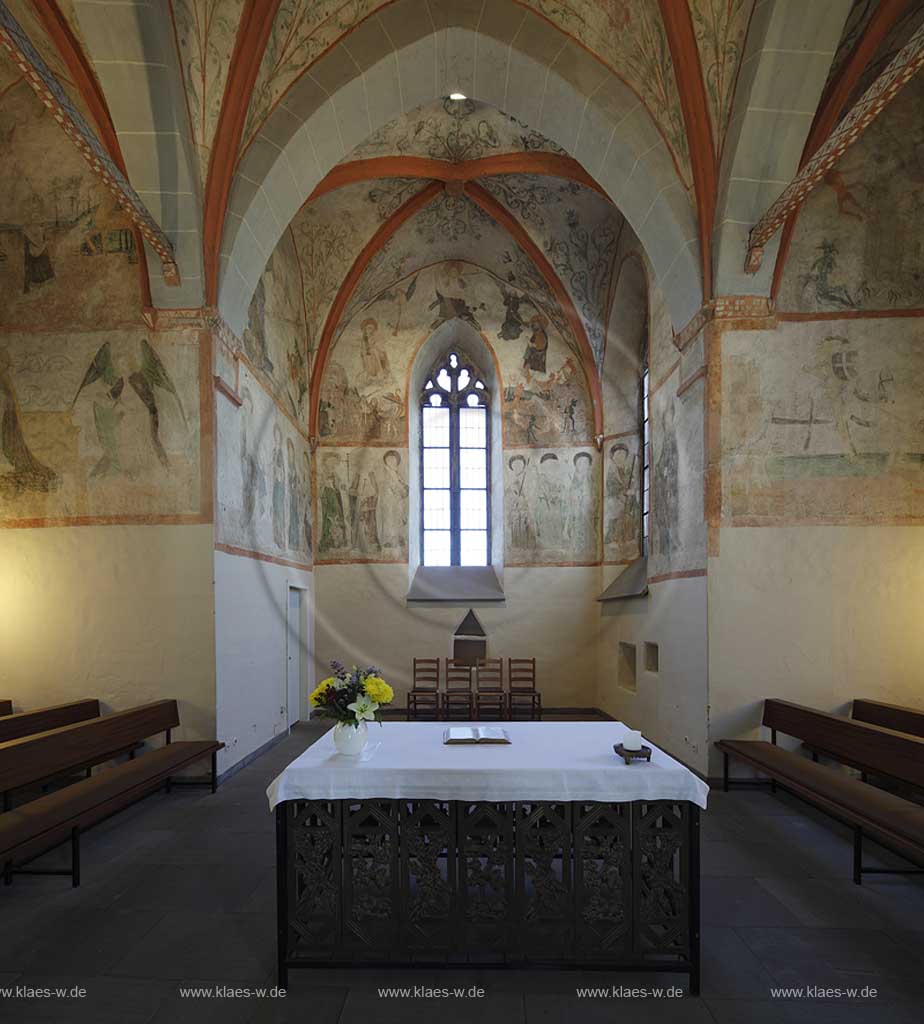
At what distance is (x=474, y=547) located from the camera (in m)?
14.5

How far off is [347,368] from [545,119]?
649 cm

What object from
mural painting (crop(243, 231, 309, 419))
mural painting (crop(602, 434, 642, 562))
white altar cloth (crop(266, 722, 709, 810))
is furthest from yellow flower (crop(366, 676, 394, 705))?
mural painting (crop(602, 434, 642, 562))

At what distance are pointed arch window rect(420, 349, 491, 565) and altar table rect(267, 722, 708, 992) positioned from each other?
35.0 ft

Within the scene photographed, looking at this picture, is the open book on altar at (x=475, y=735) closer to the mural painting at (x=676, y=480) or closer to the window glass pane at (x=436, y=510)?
the mural painting at (x=676, y=480)

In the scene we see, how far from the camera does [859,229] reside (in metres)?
7.96

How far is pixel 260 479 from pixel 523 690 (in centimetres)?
617

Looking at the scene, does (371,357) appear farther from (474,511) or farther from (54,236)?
(54,236)

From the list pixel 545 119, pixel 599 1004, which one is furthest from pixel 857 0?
pixel 599 1004

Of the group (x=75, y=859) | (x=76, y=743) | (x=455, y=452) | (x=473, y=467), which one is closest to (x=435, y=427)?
(x=455, y=452)

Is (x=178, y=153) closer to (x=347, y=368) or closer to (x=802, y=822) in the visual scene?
(x=347, y=368)

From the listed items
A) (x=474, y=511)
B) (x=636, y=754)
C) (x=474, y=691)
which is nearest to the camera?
(x=636, y=754)

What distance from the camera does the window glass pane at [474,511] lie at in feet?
47.8

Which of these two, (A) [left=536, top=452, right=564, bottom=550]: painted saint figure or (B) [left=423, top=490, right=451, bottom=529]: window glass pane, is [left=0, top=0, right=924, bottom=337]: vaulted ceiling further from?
(B) [left=423, top=490, right=451, bottom=529]: window glass pane

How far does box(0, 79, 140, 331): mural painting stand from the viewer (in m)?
8.15
